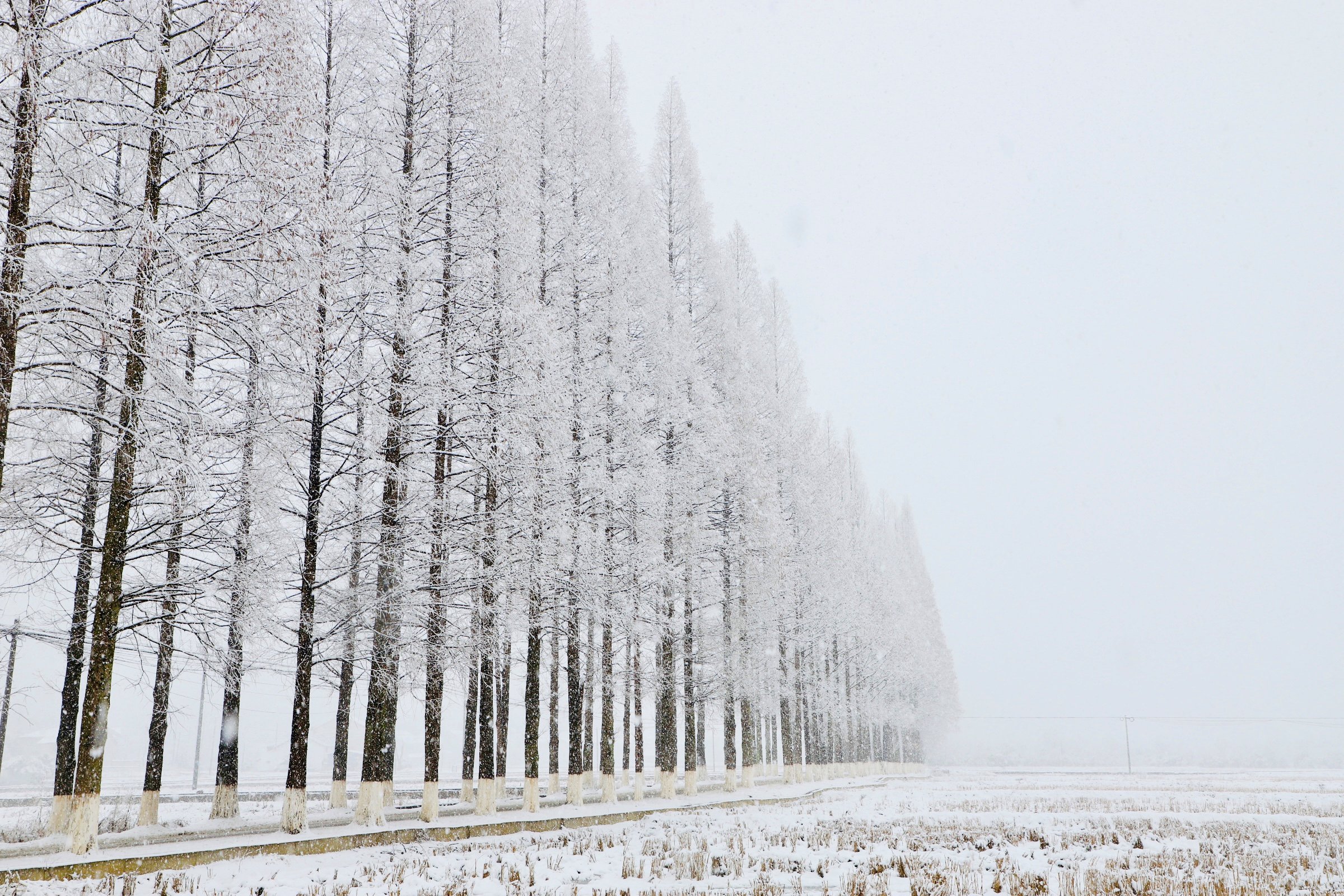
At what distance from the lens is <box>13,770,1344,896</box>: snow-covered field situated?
7.93 meters

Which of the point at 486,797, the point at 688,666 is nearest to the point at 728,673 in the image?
the point at 688,666

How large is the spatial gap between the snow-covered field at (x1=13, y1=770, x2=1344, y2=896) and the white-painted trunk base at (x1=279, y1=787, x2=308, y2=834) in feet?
3.83

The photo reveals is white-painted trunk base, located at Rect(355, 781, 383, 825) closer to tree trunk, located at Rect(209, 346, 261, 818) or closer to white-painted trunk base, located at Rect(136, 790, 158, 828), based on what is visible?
tree trunk, located at Rect(209, 346, 261, 818)

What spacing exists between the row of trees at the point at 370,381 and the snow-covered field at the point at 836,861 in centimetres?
213

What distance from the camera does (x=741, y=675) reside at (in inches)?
1043

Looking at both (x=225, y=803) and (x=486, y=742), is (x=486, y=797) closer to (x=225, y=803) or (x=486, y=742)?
(x=486, y=742)

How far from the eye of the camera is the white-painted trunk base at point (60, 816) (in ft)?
37.1

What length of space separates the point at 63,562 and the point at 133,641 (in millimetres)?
1565

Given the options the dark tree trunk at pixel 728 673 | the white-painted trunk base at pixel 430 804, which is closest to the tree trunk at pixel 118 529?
the white-painted trunk base at pixel 430 804

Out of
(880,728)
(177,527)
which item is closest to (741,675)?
(177,527)

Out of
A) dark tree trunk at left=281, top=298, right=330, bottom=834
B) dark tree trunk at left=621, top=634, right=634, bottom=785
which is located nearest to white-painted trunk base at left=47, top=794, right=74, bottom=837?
dark tree trunk at left=281, top=298, right=330, bottom=834

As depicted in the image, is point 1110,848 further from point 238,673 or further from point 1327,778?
point 1327,778

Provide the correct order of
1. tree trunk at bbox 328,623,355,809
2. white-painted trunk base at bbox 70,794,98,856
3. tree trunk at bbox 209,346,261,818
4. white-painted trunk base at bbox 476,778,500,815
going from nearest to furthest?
white-painted trunk base at bbox 70,794,98,856 < tree trunk at bbox 209,346,261,818 < white-painted trunk base at bbox 476,778,500,815 < tree trunk at bbox 328,623,355,809

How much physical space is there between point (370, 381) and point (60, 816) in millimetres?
7098
